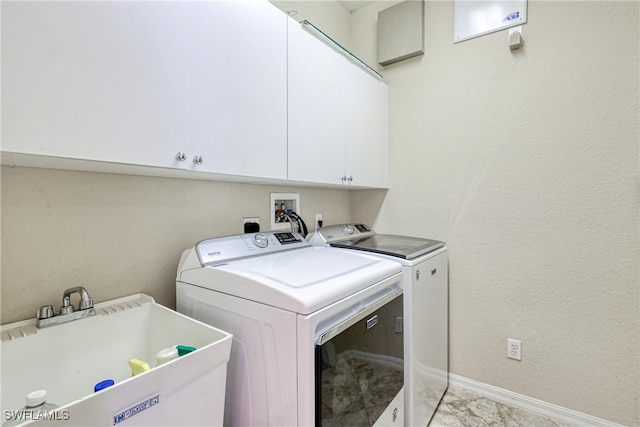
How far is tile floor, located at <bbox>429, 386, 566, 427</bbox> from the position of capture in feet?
5.65

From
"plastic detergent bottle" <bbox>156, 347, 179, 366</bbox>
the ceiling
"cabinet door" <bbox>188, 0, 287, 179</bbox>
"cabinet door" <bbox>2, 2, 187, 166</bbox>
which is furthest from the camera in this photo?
the ceiling

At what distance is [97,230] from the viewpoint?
3.67ft

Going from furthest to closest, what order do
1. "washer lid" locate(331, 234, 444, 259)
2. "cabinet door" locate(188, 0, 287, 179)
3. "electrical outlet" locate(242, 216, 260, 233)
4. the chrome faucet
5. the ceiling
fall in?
the ceiling < "electrical outlet" locate(242, 216, 260, 233) < "washer lid" locate(331, 234, 444, 259) < "cabinet door" locate(188, 0, 287, 179) < the chrome faucet

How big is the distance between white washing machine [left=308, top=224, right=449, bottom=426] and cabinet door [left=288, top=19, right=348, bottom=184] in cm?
42

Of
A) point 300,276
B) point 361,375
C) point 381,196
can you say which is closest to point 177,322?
point 300,276

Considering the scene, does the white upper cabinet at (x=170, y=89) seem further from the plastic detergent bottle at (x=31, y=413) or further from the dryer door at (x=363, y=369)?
the dryer door at (x=363, y=369)

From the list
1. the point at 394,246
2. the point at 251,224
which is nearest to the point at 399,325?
the point at 394,246

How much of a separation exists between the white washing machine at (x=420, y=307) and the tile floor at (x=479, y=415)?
6 cm

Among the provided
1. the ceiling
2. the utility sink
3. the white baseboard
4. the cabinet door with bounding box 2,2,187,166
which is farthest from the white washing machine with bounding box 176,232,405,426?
the ceiling

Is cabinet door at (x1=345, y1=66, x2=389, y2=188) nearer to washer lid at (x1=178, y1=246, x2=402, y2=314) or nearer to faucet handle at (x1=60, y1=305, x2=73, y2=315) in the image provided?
washer lid at (x1=178, y1=246, x2=402, y2=314)

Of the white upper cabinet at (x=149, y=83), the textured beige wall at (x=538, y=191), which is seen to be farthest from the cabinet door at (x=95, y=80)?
the textured beige wall at (x=538, y=191)

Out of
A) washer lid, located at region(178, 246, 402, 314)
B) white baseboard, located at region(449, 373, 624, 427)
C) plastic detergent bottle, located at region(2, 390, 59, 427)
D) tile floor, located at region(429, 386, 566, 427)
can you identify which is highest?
washer lid, located at region(178, 246, 402, 314)

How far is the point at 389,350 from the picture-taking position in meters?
1.34

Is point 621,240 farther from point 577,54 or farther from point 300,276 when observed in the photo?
point 300,276
